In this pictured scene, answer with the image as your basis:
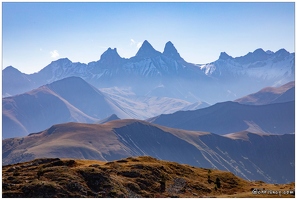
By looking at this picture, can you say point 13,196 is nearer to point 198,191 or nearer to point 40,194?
point 40,194

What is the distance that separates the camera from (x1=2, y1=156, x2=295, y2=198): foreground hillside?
304ft

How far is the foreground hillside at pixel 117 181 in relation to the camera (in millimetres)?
92625

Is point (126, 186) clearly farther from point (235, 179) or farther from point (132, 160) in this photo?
point (235, 179)

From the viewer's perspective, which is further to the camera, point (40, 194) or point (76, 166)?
point (76, 166)

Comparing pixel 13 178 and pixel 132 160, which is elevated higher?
pixel 132 160

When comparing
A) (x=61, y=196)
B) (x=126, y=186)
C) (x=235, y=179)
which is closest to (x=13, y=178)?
(x=61, y=196)

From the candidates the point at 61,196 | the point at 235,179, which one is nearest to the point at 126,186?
the point at 61,196

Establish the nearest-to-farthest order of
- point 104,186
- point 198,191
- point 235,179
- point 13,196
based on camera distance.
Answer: point 13,196 < point 104,186 < point 198,191 < point 235,179

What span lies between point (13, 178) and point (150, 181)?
31.8 m

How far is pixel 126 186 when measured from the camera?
333 feet

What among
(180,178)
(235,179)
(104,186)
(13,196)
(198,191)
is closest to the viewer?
(13,196)

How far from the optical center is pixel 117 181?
101 m

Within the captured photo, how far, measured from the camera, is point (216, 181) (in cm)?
11525

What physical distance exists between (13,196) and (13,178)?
33.8ft
